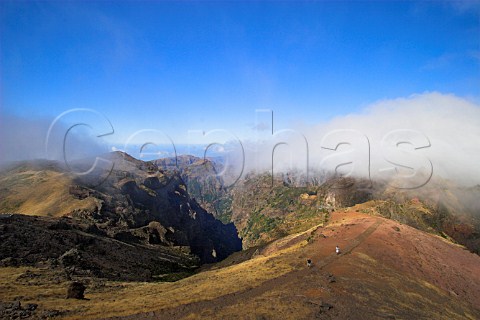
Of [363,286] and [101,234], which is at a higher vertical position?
[363,286]

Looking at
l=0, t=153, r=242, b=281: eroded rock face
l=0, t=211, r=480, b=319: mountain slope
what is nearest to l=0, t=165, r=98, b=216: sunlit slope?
Result: l=0, t=153, r=242, b=281: eroded rock face

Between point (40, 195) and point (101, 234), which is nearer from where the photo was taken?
point (101, 234)

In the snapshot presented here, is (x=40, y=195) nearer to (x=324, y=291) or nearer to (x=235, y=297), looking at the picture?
(x=235, y=297)

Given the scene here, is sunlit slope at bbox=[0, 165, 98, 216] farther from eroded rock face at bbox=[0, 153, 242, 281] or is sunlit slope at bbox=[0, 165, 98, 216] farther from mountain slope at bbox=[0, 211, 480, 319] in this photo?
mountain slope at bbox=[0, 211, 480, 319]

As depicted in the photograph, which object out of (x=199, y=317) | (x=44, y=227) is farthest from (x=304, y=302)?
(x=44, y=227)

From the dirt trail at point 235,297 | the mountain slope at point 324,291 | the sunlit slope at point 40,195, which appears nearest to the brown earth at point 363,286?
the dirt trail at point 235,297

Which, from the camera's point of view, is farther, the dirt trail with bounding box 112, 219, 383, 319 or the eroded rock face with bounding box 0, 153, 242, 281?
the eroded rock face with bounding box 0, 153, 242, 281

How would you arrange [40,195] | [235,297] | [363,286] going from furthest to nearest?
[40,195] → [363,286] → [235,297]

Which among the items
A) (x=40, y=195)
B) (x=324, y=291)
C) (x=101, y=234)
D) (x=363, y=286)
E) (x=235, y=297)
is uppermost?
(x=324, y=291)

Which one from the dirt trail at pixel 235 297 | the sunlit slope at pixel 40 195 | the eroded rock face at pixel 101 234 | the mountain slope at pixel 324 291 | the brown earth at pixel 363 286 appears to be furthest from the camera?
the sunlit slope at pixel 40 195

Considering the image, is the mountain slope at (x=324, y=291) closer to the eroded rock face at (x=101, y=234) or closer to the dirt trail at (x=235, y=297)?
the dirt trail at (x=235, y=297)

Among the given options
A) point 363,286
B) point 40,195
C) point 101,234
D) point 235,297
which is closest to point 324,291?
point 363,286

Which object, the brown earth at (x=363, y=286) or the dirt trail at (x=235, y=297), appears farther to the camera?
the dirt trail at (x=235, y=297)

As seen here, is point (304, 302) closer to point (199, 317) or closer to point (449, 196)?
point (199, 317)
